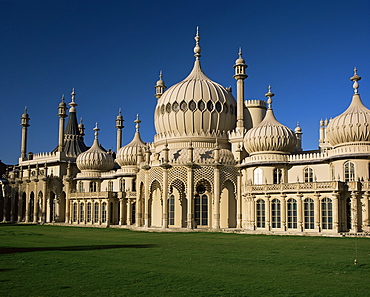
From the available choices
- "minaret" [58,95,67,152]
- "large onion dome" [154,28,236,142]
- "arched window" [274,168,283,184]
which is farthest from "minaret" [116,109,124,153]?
"arched window" [274,168,283,184]

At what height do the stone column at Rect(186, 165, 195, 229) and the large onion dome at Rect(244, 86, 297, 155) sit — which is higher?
the large onion dome at Rect(244, 86, 297, 155)

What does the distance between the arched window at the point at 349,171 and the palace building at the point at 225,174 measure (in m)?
0.08

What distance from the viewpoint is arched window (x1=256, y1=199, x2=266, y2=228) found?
4331cm

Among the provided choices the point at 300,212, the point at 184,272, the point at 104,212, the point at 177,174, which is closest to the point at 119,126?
the point at 104,212

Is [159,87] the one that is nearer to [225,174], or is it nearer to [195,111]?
[195,111]

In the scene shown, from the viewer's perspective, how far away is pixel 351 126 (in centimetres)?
4103

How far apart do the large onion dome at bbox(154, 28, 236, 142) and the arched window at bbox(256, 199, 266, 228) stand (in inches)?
419

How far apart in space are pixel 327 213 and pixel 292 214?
10.6ft

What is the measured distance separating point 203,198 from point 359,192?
1559cm

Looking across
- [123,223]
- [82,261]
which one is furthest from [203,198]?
[82,261]

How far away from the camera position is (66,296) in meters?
13.3

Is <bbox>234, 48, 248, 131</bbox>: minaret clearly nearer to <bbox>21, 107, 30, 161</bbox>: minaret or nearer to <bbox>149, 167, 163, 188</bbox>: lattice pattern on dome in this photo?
<bbox>149, 167, 163, 188</bbox>: lattice pattern on dome

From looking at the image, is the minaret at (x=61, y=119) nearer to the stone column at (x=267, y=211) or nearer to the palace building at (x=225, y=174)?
the palace building at (x=225, y=174)

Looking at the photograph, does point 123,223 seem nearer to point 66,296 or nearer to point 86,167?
point 86,167
